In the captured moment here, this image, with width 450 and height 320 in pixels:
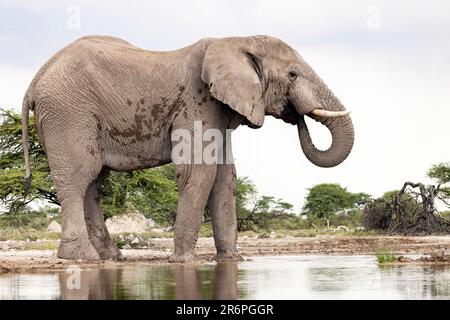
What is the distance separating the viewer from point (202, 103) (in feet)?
46.3

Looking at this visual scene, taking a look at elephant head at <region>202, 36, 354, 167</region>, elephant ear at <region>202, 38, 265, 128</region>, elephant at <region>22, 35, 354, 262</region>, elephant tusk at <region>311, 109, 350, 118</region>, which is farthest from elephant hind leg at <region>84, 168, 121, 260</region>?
elephant tusk at <region>311, 109, 350, 118</region>

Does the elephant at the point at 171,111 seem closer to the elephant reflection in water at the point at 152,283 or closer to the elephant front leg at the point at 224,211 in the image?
the elephant front leg at the point at 224,211

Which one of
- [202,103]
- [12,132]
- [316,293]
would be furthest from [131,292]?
[12,132]

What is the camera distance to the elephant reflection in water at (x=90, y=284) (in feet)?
28.0

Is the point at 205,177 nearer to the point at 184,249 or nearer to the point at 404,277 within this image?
the point at 184,249

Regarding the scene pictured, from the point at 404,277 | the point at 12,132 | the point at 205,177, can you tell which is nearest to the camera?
the point at 404,277

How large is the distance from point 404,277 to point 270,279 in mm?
1409

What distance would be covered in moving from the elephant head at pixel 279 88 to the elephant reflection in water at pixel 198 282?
249 cm

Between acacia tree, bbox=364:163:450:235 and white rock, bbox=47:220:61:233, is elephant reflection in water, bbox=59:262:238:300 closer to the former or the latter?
acacia tree, bbox=364:163:450:235

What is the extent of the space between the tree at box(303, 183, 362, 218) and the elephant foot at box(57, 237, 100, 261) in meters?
35.5

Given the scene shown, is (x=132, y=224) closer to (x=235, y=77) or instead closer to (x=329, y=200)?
(x=329, y=200)

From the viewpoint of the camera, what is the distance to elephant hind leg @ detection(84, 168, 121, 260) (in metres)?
15.3

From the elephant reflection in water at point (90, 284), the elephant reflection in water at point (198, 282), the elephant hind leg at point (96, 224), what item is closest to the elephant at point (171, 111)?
the elephant hind leg at point (96, 224)

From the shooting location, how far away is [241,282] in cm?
987
